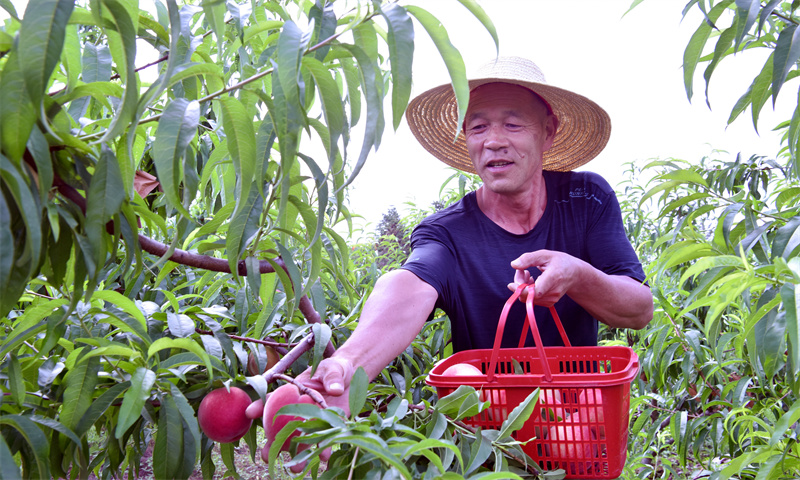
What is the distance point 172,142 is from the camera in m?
0.48

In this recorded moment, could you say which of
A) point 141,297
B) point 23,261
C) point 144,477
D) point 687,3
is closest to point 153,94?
point 23,261

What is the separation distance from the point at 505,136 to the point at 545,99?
245 millimetres

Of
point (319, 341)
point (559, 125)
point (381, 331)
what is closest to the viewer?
point (319, 341)

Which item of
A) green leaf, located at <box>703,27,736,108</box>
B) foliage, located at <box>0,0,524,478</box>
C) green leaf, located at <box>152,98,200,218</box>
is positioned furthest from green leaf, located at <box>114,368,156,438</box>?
green leaf, located at <box>703,27,736,108</box>

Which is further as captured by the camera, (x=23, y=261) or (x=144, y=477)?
(x=144, y=477)

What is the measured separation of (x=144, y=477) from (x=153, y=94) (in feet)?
10.5

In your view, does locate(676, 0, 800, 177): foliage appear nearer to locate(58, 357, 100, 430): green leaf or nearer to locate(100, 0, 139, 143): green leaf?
locate(100, 0, 139, 143): green leaf

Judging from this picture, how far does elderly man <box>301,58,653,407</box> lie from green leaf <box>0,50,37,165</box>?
939 mm

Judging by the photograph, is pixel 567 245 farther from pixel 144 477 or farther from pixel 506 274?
pixel 144 477

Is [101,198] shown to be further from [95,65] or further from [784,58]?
[784,58]

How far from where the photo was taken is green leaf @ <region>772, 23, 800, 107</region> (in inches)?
24.5

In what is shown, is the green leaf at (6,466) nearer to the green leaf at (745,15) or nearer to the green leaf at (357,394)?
the green leaf at (357,394)

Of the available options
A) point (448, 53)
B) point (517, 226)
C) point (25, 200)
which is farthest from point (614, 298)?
point (25, 200)

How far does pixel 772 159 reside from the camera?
204 cm
